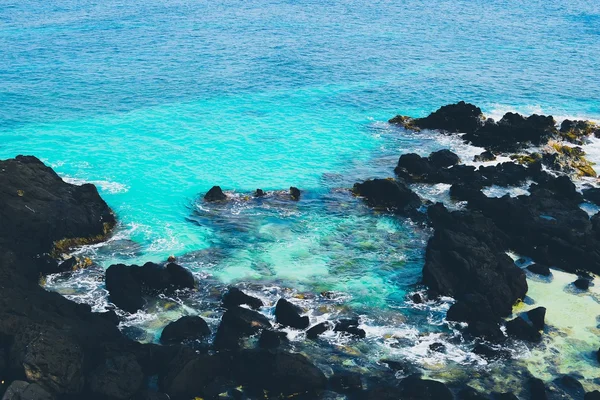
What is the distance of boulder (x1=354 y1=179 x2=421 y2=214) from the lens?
49969mm

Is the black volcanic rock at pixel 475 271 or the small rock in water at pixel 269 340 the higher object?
the black volcanic rock at pixel 475 271

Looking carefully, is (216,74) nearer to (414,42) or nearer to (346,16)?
(414,42)

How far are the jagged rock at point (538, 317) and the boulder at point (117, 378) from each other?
22098mm

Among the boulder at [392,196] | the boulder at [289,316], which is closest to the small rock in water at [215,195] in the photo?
the boulder at [392,196]

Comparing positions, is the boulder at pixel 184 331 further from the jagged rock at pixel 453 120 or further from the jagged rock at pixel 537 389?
the jagged rock at pixel 453 120

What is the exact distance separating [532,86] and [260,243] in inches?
2150

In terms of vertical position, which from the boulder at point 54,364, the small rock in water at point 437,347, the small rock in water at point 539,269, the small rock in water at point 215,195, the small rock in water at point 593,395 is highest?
the boulder at point 54,364

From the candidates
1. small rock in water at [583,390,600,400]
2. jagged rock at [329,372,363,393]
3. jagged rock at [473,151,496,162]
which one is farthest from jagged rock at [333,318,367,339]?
jagged rock at [473,151,496,162]

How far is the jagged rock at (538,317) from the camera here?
1437 inches

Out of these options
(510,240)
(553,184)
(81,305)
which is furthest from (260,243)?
(553,184)

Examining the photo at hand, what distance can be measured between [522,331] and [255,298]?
611 inches

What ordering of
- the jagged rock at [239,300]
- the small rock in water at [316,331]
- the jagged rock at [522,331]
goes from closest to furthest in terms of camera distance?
the small rock in water at [316,331]
the jagged rock at [522,331]
the jagged rock at [239,300]

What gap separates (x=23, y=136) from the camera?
63.5m

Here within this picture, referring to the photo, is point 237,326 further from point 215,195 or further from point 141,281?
point 215,195
